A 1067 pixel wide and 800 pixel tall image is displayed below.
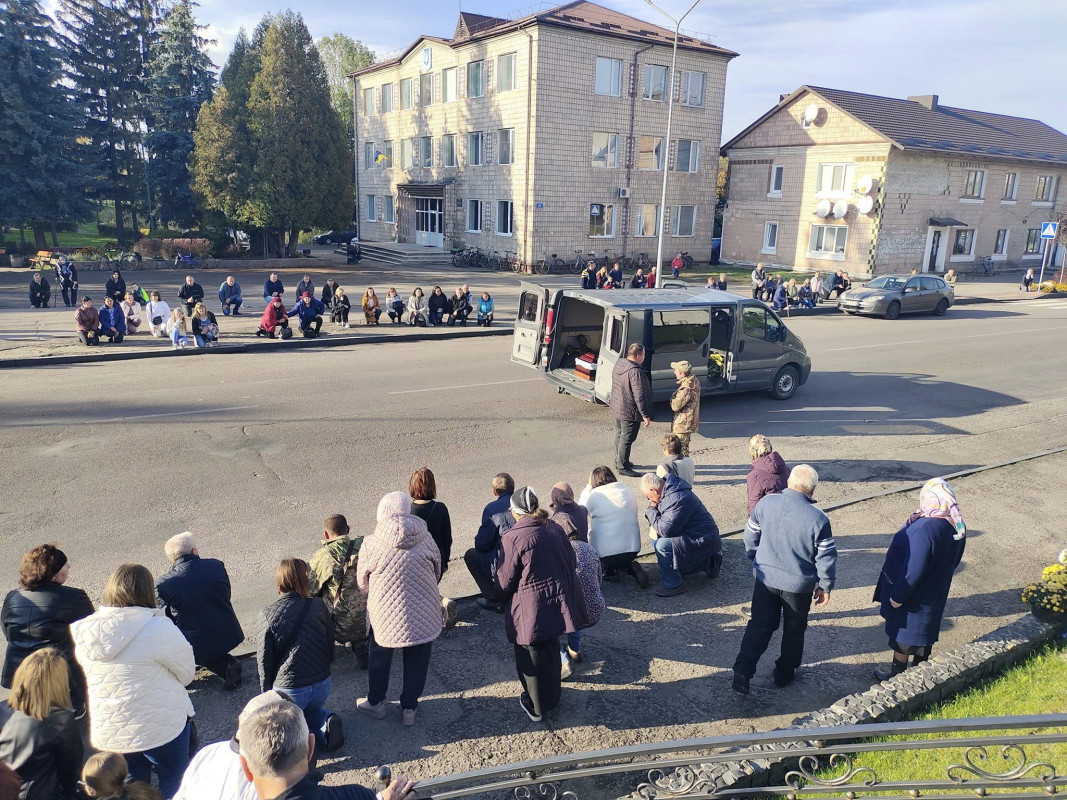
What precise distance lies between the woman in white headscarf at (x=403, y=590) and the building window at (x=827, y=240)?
125 ft

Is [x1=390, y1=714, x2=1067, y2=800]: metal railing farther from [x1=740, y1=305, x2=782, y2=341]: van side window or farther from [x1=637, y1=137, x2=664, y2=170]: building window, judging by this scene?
[x1=637, y1=137, x2=664, y2=170]: building window

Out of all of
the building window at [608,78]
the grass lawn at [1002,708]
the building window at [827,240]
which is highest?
the building window at [608,78]

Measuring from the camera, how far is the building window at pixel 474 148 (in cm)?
3959

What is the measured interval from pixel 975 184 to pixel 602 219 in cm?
2052

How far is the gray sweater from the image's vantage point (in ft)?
17.3

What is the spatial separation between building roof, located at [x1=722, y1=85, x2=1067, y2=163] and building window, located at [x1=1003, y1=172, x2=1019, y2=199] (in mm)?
1040

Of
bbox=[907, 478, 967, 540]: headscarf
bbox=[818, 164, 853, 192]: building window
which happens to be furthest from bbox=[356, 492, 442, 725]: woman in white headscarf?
bbox=[818, 164, 853, 192]: building window

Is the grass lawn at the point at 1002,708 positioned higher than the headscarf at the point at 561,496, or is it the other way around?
the headscarf at the point at 561,496

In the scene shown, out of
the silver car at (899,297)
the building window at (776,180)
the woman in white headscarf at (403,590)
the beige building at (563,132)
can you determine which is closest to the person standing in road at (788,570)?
the woman in white headscarf at (403,590)

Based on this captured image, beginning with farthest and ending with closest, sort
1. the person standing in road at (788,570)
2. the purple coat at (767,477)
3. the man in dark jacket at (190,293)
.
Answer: the man in dark jacket at (190,293) < the purple coat at (767,477) < the person standing in road at (788,570)

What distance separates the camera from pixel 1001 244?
42938 millimetres

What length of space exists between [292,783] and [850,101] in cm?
4319

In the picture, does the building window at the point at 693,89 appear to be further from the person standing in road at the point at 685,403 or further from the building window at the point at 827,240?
the person standing in road at the point at 685,403

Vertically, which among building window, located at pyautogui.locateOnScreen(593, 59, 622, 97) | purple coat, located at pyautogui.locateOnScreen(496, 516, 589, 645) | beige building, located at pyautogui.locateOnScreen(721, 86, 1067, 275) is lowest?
purple coat, located at pyautogui.locateOnScreen(496, 516, 589, 645)
